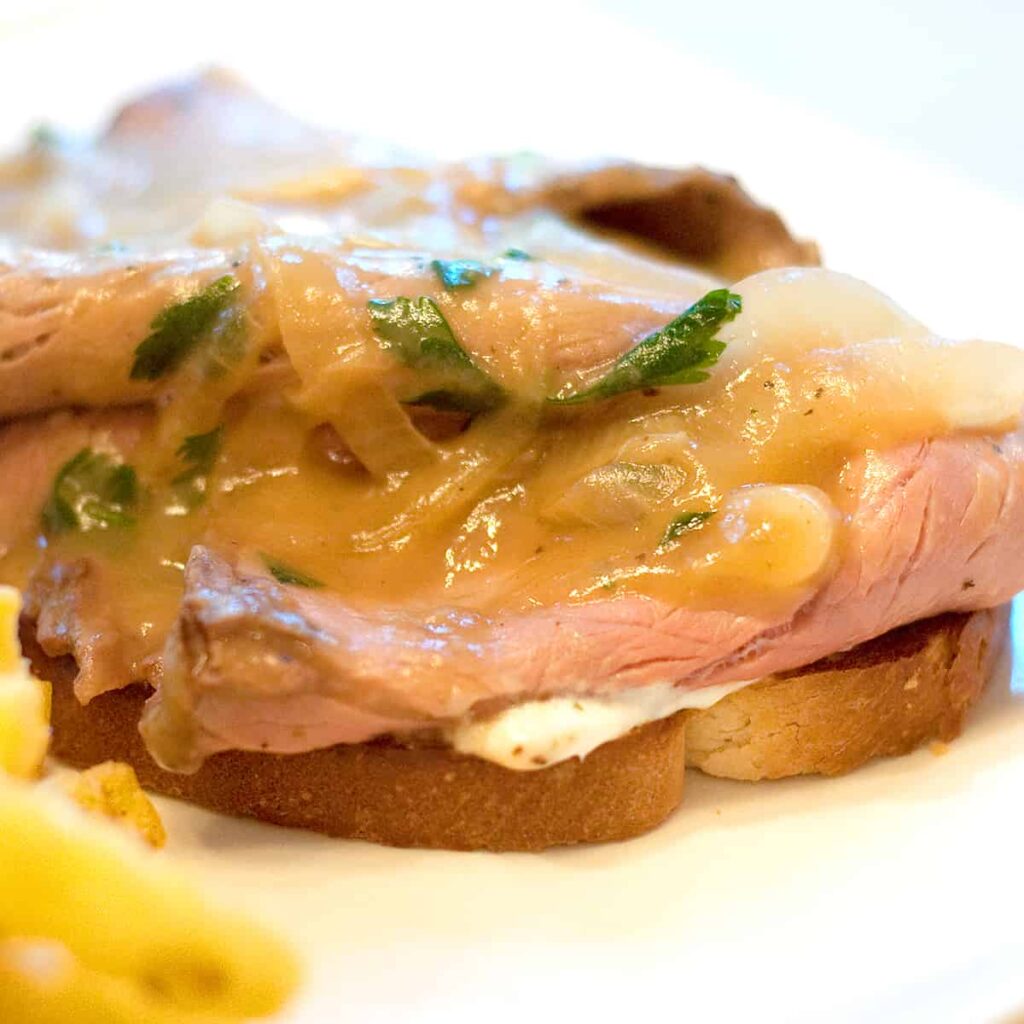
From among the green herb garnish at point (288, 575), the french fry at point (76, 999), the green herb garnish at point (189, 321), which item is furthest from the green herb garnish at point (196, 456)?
the french fry at point (76, 999)

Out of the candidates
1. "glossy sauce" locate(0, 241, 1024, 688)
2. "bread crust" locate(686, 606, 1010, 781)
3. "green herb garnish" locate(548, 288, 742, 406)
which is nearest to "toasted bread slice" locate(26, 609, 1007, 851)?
"bread crust" locate(686, 606, 1010, 781)

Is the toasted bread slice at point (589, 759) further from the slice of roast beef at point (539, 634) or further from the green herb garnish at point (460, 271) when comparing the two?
the green herb garnish at point (460, 271)

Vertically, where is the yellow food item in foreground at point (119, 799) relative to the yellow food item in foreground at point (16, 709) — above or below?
below

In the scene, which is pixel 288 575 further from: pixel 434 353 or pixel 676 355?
pixel 676 355

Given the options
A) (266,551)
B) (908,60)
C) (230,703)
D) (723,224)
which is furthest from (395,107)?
(230,703)

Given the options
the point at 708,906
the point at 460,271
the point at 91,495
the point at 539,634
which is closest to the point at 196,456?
the point at 91,495

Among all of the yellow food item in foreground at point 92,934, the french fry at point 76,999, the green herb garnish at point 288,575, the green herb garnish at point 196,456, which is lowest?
the french fry at point 76,999

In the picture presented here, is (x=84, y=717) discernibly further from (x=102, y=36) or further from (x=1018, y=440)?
(x=102, y=36)
